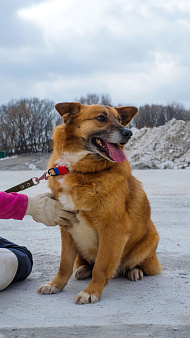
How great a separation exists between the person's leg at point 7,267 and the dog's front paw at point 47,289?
0.69ft

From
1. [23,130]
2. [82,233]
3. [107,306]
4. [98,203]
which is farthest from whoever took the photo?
[23,130]

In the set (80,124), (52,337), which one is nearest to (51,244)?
(80,124)

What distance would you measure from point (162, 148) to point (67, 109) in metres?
17.6

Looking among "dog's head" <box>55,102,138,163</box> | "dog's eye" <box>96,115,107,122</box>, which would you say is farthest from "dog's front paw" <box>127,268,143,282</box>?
"dog's eye" <box>96,115,107,122</box>

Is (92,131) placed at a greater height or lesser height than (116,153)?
greater

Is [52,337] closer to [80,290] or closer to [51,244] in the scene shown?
[80,290]

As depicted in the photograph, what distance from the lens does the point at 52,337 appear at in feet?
5.67

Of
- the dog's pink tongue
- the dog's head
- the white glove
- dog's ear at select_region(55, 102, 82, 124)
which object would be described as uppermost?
dog's ear at select_region(55, 102, 82, 124)

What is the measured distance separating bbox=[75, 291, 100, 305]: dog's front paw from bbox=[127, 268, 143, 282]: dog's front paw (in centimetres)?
47

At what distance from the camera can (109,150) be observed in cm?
263

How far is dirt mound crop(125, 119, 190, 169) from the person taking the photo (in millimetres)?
17719

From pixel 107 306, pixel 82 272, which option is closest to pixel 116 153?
pixel 82 272

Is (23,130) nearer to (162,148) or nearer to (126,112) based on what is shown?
(162,148)

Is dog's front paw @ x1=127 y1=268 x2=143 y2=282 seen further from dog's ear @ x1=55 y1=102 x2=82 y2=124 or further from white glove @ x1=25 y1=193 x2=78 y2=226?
dog's ear @ x1=55 y1=102 x2=82 y2=124
